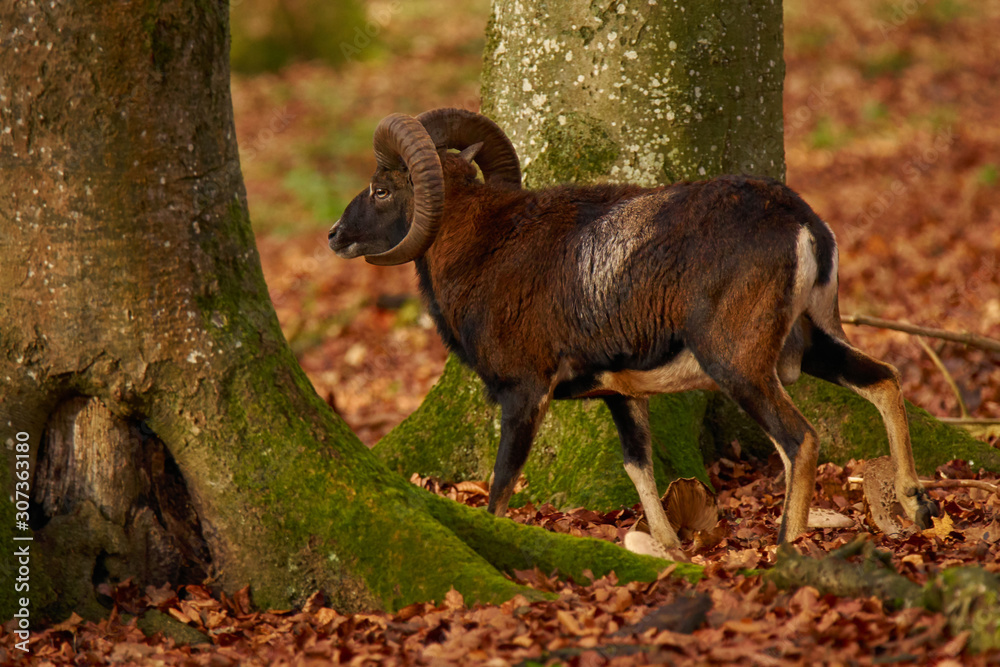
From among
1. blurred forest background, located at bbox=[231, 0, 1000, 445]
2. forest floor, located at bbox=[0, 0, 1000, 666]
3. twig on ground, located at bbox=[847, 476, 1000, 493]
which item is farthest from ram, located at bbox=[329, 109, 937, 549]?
blurred forest background, located at bbox=[231, 0, 1000, 445]

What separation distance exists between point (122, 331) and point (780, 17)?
16.1 ft

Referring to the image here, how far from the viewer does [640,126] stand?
22.0 ft

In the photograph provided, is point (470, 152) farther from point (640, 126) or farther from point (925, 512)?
point (925, 512)

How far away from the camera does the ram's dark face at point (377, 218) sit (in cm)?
673

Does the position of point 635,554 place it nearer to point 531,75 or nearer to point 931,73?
point 531,75

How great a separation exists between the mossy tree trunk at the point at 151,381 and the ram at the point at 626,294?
114 cm

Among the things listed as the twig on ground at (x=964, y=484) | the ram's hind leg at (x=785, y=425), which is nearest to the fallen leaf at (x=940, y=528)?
the twig on ground at (x=964, y=484)

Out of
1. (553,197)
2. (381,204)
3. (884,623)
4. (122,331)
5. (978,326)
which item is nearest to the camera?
(884,623)

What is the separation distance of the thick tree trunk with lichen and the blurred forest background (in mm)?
1976

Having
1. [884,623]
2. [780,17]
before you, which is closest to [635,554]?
[884,623]

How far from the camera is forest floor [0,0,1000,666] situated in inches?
153

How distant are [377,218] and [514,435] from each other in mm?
1942

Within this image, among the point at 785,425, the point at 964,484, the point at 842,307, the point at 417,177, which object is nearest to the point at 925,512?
the point at 964,484

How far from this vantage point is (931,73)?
71.1 ft
